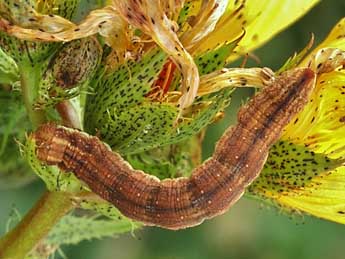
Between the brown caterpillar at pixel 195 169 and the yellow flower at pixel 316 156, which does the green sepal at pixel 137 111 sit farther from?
the yellow flower at pixel 316 156

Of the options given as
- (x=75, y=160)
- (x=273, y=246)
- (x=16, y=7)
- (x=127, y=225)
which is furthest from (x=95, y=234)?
(x=273, y=246)

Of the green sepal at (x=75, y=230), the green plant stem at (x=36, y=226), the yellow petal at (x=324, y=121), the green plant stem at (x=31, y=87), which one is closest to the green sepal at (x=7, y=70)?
the green plant stem at (x=31, y=87)

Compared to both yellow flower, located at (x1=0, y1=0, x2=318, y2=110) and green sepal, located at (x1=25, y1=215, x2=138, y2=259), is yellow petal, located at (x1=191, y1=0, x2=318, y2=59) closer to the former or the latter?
yellow flower, located at (x1=0, y1=0, x2=318, y2=110)

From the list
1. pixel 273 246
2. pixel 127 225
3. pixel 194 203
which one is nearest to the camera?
pixel 194 203

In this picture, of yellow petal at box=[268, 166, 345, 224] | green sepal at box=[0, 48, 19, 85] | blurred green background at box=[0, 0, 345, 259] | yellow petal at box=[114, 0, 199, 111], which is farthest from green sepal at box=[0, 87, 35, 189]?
blurred green background at box=[0, 0, 345, 259]

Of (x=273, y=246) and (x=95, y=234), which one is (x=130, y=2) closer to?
(x=95, y=234)

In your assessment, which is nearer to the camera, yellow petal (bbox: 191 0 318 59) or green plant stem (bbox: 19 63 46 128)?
green plant stem (bbox: 19 63 46 128)

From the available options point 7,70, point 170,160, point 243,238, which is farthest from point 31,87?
point 243,238
